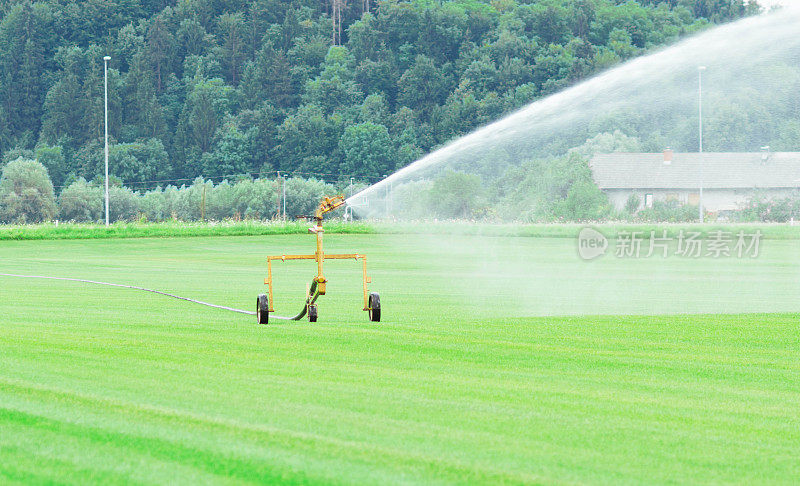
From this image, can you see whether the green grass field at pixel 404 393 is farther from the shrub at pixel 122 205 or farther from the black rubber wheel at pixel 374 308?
the shrub at pixel 122 205

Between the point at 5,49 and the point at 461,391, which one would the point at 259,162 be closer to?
the point at 5,49

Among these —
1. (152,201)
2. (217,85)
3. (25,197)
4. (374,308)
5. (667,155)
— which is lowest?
(374,308)

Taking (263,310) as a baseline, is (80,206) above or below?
above

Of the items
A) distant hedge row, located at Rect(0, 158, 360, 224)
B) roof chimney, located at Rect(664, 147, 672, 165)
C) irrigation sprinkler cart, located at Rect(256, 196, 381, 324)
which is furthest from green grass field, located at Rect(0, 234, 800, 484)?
distant hedge row, located at Rect(0, 158, 360, 224)

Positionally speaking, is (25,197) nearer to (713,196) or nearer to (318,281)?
(713,196)

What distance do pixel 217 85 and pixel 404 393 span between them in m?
157

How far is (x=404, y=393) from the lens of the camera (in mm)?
9945

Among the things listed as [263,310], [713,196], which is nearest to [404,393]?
[263,310]

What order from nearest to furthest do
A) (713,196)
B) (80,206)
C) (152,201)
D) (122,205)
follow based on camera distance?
(713,196), (80,206), (122,205), (152,201)

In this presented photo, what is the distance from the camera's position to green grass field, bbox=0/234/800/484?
7.12 meters

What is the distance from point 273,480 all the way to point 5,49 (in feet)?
572

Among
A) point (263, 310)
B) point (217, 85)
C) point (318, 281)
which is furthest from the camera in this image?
point (217, 85)

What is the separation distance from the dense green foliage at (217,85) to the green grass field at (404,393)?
54676mm

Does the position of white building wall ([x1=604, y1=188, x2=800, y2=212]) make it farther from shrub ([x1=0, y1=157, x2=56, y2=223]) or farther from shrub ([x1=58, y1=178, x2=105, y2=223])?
shrub ([x1=58, y1=178, x2=105, y2=223])
